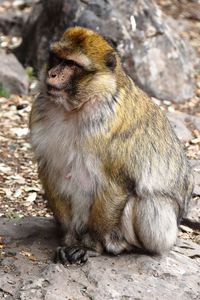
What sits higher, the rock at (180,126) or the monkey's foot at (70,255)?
the monkey's foot at (70,255)

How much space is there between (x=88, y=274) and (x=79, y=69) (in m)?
1.43

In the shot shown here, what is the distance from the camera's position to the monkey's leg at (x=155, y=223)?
5574 millimetres

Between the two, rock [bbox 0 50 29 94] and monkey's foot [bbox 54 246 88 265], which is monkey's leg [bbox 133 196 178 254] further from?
rock [bbox 0 50 29 94]

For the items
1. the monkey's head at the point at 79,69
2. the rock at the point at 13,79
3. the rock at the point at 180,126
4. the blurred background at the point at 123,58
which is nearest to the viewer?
the monkey's head at the point at 79,69

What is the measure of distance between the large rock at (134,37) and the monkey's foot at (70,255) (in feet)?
14.6

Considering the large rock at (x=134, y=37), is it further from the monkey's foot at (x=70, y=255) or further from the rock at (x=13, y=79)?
the monkey's foot at (x=70, y=255)

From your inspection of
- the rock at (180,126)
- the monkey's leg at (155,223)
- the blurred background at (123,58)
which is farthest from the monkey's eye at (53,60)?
the rock at (180,126)

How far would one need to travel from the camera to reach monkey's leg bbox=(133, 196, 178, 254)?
557 centimetres

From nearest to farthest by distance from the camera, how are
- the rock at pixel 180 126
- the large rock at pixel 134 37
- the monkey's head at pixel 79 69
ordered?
1. the monkey's head at pixel 79 69
2. the rock at pixel 180 126
3. the large rock at pixel 134 37

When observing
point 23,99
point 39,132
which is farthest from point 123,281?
point 23,99

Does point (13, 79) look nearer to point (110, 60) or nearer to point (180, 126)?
point (180, 126)

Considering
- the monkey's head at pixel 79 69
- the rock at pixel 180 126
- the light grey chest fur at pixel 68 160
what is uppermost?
the monkey's head at pixel 79 69

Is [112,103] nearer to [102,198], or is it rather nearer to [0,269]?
[102,198]

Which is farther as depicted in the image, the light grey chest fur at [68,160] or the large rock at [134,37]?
the large rock at [134,37]
